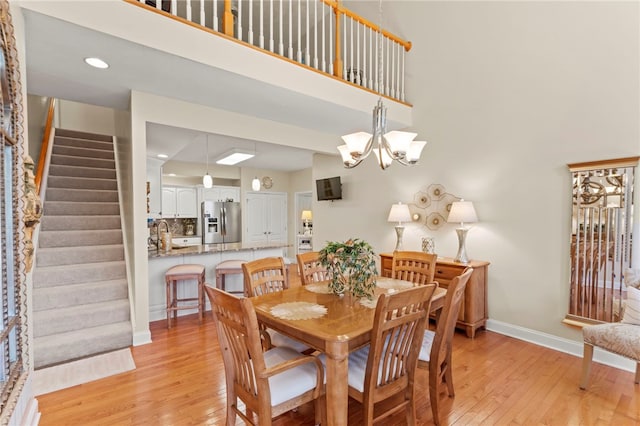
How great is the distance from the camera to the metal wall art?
4016mm

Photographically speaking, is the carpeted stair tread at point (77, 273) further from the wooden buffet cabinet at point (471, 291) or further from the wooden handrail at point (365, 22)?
the wooden handrail at point (365, 22)

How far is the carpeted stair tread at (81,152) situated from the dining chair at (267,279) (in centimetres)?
415

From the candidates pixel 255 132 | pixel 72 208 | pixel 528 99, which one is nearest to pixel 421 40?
pixel 528 99

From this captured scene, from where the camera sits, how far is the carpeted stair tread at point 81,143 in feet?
16.6

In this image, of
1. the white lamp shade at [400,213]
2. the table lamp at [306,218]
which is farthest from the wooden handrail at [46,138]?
the table lamp at [306,218]

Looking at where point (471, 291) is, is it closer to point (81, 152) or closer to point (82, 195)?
point (82, 195)

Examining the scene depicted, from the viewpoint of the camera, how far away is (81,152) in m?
4.98

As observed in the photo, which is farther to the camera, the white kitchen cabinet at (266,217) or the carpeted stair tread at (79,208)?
the white kitchen cabinet at (266,217)

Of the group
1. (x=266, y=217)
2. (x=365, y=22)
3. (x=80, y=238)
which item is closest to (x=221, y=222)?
(x=266, y=217)

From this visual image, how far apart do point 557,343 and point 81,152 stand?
6.97 metres

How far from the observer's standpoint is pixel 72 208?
410 cm

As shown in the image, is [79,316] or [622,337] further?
[79,316]

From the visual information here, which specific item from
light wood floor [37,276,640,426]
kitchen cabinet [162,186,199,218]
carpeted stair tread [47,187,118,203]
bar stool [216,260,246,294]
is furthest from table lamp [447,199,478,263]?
kitchen cabinet [162,186,199,218]

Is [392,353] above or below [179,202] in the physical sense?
below
